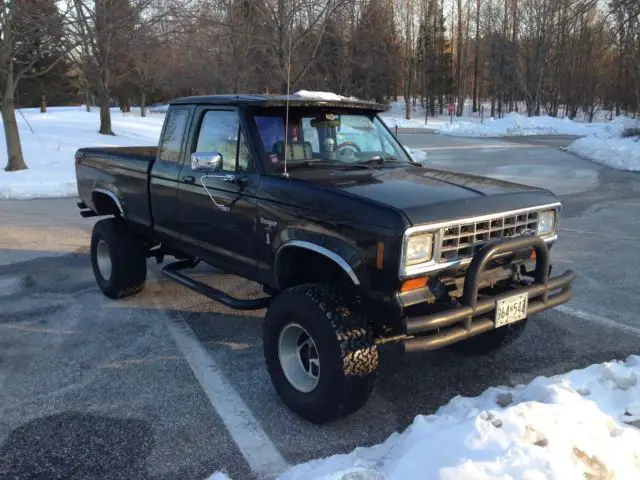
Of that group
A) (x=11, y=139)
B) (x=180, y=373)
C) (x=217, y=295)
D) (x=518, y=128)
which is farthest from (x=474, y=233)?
(x=518, y=128)

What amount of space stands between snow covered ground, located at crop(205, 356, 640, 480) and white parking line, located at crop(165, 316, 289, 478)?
27 centimetres

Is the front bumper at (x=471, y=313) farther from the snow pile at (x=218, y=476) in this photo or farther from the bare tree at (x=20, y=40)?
the bare tree at (x=20, y=40)

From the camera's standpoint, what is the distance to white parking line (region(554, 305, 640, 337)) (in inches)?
201

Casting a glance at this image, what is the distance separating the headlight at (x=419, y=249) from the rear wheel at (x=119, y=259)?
138 inches

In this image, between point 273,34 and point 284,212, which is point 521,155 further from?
point 284,212

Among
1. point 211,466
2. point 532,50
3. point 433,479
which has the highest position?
point 532,50

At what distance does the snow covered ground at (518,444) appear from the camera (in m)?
2.50

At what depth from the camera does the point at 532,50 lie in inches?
2085

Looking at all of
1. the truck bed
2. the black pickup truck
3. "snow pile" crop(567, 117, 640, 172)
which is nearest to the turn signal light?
the black pickup truck

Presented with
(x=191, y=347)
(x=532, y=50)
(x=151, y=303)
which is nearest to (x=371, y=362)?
(x=191, y=347)

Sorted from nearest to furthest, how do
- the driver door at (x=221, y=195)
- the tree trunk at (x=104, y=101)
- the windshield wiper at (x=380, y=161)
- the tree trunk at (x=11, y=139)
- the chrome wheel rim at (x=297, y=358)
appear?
1. the chrome wheel rim at (x=297, y=358)
2. the driver door at (x=221, y=195)
3. the windshield wiper at (x=380, y=161)
4. the tree trunk at (x=11, y=139)
5. the tree trunk at (x=104, y=101)

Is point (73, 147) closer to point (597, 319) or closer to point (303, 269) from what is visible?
point (303, 269)

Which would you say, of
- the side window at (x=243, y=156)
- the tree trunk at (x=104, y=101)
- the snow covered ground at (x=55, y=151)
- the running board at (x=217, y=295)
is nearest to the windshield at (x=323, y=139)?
the side window at (x=243, y=156)

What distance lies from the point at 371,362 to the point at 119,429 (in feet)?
5.27
